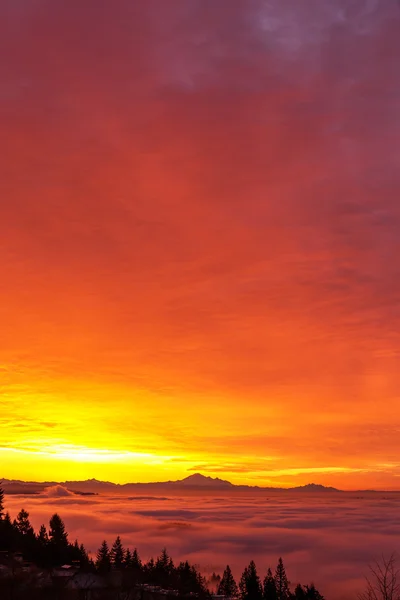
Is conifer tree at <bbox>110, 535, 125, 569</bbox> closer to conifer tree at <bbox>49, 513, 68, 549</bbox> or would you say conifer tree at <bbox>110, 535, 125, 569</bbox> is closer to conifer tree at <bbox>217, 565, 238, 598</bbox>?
conifer tree at <bbox>49, 513, 68, 549</bbox>

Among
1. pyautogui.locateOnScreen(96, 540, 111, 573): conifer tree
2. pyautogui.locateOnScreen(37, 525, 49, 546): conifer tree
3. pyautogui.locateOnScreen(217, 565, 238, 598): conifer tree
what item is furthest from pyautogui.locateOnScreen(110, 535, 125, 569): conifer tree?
pyautogui.locateOnScreen(217, 565, 238, 598): conifer tree

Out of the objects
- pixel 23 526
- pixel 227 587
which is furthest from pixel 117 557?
pixel 227 587

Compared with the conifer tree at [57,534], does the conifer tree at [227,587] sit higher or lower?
lower

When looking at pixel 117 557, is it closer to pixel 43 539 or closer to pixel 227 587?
pixel 43 539

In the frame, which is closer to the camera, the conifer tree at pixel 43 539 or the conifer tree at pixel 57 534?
the conifer tree at pixel 57 534

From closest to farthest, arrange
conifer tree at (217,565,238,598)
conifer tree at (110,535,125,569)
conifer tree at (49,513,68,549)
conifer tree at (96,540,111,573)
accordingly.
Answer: conifer tree at (96,540,111,573) < conifer tree at (49,513,68,549) < conifer tree at (110,535,125,569) < conifer tree at (217,565,238,598)

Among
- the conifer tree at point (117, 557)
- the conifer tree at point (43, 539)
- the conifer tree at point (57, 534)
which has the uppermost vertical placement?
the conifer tree at point (57, 534)

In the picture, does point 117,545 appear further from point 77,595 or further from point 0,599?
point 0,599

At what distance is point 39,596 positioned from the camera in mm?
61656

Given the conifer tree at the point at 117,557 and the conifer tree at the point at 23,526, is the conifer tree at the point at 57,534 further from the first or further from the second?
the conifer tree at the point at 117,557

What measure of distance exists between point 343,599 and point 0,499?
461 ft

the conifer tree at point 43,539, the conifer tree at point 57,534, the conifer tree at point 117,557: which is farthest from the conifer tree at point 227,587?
the conifer tree at point 43,539

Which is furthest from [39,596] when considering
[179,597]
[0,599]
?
[179,597]

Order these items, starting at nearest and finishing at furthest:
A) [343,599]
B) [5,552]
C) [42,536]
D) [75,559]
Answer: [5,552]
[75,559]
[42,536]
[343,599]
